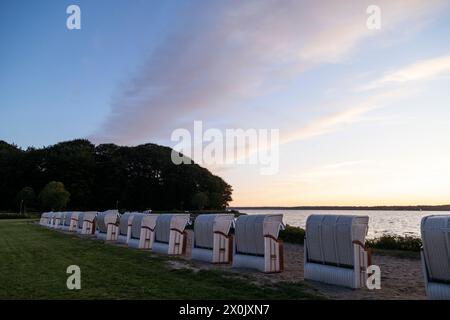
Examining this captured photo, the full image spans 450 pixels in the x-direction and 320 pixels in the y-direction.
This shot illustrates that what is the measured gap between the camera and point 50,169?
379 ft

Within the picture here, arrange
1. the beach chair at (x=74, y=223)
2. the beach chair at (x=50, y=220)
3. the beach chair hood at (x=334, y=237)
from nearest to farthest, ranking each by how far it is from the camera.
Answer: the beach chair hood at (x=334, y=237)
the beach chair at (x=74, y=223)
the beach chair at (x=50, y=220)

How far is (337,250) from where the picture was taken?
42.9ft

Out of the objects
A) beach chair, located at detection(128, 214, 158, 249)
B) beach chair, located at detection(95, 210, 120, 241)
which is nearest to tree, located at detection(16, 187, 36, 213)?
beach chair, located at detection(95, 210, 120, 241)

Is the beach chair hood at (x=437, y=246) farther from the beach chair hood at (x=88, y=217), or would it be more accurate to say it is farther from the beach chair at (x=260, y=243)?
the beach chair hood at (x=88, y=217)

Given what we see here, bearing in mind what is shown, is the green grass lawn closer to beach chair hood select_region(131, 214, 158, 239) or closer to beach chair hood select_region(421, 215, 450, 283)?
beach chair hood select_region(421, 215, 450, 283)

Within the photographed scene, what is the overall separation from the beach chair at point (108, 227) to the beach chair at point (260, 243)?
1636cm

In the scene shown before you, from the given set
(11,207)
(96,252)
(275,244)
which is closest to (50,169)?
(11,207)

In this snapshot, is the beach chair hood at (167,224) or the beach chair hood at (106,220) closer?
the beach chair hood at (167,224)

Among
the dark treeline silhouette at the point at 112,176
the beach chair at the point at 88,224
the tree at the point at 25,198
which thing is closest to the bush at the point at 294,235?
the beach chair at the point at 88,224

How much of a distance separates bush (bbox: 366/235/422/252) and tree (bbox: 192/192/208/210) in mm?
92300

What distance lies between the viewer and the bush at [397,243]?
23391 millimetres

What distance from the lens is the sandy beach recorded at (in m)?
11.8

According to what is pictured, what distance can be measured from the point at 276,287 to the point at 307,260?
1.95 meters

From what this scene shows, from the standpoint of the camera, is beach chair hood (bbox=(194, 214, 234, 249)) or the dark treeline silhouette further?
the dark treeline silhouette
